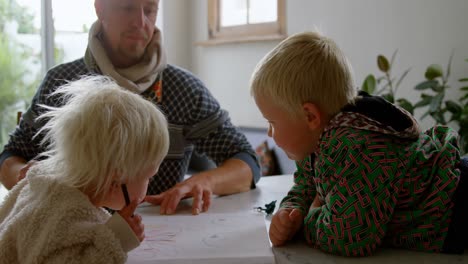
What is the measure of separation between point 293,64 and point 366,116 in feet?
0.57

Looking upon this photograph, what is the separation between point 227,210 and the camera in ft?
4.34

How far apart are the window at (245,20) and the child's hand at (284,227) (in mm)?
2407

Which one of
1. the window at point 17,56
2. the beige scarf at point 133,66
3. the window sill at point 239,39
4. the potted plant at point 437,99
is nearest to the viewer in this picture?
the beige scarf at point 133,66

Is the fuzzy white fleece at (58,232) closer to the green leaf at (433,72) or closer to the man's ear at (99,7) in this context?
the man's ear at (99,7)

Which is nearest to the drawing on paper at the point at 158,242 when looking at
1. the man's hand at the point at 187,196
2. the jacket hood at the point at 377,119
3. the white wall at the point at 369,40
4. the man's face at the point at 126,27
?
the man's hand at the point at 187,196

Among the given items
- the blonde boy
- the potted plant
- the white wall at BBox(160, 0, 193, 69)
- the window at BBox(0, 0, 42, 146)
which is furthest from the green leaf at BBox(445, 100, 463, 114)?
the window at BBox(0, 0, 42, 146)

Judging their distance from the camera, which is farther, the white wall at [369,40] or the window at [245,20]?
the window at [245,20]

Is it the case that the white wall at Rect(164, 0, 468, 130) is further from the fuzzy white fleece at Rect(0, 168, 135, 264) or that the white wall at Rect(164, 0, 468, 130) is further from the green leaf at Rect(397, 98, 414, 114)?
the fuzzy white fleece at Rect(0, 168, 135, 264)

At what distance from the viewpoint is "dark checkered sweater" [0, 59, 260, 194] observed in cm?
164

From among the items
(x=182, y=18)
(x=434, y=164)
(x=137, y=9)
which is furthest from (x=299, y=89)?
(x=182, y=18)

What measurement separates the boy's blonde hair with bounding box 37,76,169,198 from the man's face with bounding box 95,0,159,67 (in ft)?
2.42

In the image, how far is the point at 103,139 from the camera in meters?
0.87

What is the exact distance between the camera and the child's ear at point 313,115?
103 centimetres

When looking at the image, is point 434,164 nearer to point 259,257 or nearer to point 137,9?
point 259,257
